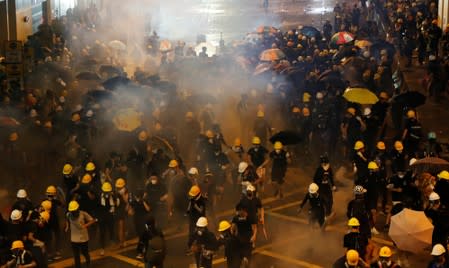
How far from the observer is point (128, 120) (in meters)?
19.4

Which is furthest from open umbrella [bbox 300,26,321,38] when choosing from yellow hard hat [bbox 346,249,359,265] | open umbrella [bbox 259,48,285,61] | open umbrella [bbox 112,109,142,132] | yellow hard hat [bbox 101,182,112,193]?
yellow hard hat [bbox 346,249,359,265]

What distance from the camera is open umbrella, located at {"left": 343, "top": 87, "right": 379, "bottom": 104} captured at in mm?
20047

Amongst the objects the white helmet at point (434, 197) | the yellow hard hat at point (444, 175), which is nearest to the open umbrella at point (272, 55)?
the yellow hard hat at point (444, 175)

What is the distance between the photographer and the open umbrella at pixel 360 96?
20047 mm

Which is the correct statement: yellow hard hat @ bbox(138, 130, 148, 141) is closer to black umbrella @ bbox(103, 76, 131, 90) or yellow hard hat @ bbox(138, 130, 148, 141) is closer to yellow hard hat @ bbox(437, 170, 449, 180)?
black umbrella @ bbox(103, 76, 131, 90)

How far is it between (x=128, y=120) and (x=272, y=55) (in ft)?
25.6

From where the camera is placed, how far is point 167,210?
16.3 metres

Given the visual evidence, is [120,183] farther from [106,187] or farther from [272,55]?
[272,55]

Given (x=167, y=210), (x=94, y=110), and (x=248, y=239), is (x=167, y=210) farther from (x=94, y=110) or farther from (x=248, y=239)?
(x=94, y=110)

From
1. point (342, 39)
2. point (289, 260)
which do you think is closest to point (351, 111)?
point (289, 260)

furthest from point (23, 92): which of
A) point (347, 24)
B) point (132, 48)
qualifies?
point (347, 24)

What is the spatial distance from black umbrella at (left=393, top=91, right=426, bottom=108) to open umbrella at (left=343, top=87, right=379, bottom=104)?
1.86 ft

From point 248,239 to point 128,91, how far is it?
31.9 ft

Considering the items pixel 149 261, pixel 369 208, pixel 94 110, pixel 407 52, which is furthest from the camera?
pixel 407 52
